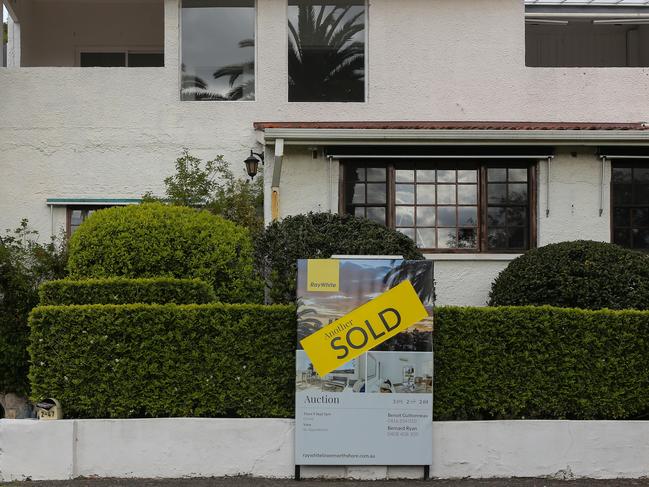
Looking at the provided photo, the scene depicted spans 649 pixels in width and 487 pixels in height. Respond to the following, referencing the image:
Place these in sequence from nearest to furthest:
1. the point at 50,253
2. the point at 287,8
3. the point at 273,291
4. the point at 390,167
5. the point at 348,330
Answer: the point at 348,330
the point at 273,291
the point at 50,253
the point at 390,167
the point at 287,8

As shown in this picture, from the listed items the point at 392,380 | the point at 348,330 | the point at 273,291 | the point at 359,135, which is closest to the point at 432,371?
the point at 392,380

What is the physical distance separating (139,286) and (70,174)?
453 centimetres

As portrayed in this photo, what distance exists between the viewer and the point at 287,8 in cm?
1202

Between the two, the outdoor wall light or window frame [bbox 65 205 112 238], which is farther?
window frame [bbox 65 205 112 238]

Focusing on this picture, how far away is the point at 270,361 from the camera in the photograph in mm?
7668

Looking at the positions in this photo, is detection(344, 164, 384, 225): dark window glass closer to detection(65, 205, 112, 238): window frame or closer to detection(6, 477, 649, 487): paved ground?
detection(65, 205, 112, 238): window frame

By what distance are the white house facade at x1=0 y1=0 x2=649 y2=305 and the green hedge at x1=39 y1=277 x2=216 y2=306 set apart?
3.27m

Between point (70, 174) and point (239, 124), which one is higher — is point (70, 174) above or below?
below

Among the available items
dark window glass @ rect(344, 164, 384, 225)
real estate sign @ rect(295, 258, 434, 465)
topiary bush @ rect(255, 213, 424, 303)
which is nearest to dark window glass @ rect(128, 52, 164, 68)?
dark window glass @ rect(344, 164, 384, 225)

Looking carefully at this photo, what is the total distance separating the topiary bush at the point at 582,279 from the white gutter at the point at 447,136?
1.81 m

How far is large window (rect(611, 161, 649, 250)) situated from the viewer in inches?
451

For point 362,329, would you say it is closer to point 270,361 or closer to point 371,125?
point 270,361

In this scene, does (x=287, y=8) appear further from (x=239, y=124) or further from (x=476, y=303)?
(x=476, y=303)

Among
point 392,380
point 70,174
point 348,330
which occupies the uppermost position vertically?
point 70,174
